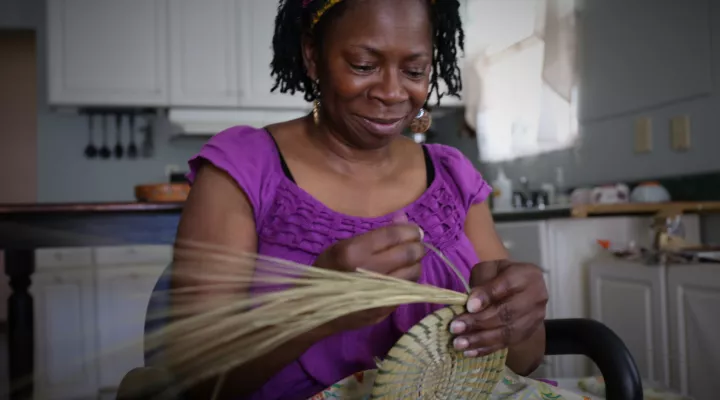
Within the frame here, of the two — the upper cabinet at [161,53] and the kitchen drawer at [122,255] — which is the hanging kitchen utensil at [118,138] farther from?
the kitchen drawer at [122,255]

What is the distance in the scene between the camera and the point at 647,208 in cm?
200

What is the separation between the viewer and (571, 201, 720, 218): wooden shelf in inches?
73.0

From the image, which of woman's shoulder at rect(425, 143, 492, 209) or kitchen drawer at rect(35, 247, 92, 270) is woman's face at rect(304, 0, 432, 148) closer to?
woman's shoulder at rect(425, 143, 492, 209)

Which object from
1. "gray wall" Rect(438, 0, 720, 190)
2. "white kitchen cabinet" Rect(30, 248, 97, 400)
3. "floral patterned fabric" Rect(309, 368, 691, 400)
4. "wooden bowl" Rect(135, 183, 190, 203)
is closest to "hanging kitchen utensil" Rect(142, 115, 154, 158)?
"white kitchen cabinet" Rect(30, 248, 97, 400)

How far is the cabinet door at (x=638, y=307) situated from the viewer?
1.69 meters

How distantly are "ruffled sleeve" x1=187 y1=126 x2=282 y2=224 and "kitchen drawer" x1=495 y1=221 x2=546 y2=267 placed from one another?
1414 millimetres

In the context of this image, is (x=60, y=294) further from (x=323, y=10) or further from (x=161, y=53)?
(x=323, y=10)

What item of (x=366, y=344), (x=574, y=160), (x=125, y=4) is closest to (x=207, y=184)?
(x=366, y=344)

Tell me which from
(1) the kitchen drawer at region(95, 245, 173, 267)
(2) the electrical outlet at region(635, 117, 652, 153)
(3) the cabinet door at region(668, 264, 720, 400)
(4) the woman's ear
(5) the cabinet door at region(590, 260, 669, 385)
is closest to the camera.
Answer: (4) the woman's ear

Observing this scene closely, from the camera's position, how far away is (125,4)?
3.31 m

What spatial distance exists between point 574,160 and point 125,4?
2.44 meters

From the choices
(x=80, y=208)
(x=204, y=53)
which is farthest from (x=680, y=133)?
(x=204, y=53)

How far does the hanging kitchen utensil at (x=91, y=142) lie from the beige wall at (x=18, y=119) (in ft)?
4.61

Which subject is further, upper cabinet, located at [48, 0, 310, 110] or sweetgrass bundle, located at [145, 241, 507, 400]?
upper cabinet, located at [48, 0, 310, 110]
